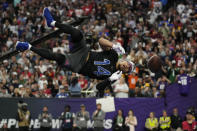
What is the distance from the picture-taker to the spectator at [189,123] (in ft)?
52.2

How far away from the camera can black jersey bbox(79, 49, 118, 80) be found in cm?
952

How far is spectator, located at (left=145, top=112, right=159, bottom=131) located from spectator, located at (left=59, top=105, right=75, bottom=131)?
2.90 metres

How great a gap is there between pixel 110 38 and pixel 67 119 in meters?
5.91

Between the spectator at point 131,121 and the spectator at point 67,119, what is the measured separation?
2083mm

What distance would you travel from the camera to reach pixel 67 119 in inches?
645

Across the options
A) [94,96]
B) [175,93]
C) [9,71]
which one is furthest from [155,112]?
[9,71]

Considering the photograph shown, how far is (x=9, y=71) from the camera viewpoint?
19.0 m

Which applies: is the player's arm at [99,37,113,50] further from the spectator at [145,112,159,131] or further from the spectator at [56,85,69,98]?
the spectator at [56,85,69,98]

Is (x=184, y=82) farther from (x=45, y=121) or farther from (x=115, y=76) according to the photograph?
(x=115, y=76)

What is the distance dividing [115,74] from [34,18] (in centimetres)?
1462

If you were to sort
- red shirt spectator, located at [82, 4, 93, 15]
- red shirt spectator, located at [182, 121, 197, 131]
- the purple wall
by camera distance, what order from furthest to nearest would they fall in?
1. red shirt spectator, located at [82, 4, 93, 15]
2. the purple wall
3. red shirt spectator, located at [182, 121, 197, 131]

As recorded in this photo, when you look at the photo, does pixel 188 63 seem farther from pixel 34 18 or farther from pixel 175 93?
pixel 34 18

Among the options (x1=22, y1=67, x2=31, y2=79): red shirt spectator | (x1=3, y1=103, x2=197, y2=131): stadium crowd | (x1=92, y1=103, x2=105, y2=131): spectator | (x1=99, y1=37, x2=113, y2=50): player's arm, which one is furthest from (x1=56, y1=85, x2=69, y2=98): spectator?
(x1=99, y1=37, x2=113, y2=50): player's arm

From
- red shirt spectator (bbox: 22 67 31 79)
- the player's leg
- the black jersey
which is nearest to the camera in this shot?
the player's leg
